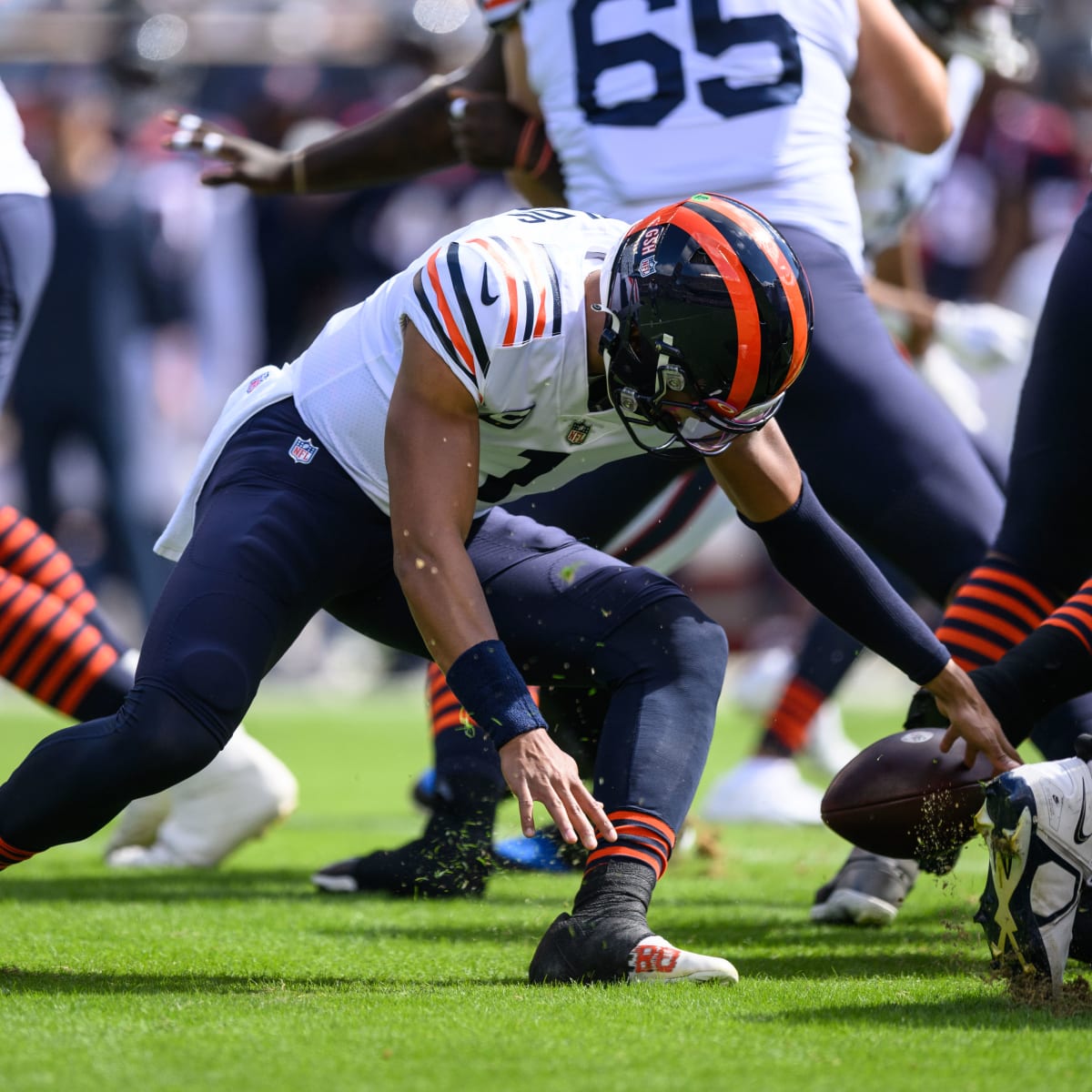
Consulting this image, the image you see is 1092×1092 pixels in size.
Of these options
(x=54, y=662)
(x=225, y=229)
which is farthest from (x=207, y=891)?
(x=225, y=229)

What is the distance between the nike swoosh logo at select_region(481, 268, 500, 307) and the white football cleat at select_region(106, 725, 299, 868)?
163 cm

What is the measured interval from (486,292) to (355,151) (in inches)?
75.2

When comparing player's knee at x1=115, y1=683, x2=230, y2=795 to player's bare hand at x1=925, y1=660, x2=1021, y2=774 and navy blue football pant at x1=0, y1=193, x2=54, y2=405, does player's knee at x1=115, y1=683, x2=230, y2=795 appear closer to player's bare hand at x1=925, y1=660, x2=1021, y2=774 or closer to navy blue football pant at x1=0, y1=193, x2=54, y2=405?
player's bare hand at x1=925, y1=660, x2=1021, y2=774

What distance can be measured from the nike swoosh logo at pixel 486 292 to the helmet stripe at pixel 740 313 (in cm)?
32

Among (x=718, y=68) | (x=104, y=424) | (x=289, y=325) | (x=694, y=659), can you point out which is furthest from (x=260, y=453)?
(x=289, y=325)

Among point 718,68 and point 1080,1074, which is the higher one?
point 718,68

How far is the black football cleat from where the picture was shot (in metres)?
2.72

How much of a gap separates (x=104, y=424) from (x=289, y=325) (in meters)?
1.84

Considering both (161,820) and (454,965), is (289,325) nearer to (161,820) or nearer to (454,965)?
(161,820)

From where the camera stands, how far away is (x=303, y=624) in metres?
3.03

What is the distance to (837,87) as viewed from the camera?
3.80 meters

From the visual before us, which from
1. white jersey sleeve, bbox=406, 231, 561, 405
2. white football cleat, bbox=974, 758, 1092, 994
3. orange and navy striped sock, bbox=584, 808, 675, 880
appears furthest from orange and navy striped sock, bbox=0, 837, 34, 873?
white football cleat, bbox=974, 758, 1092, 994

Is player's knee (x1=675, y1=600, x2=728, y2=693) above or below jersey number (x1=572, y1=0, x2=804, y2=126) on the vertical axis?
below

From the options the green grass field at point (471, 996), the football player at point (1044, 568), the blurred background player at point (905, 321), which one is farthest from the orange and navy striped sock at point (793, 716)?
the football player at point (1044, 568)
